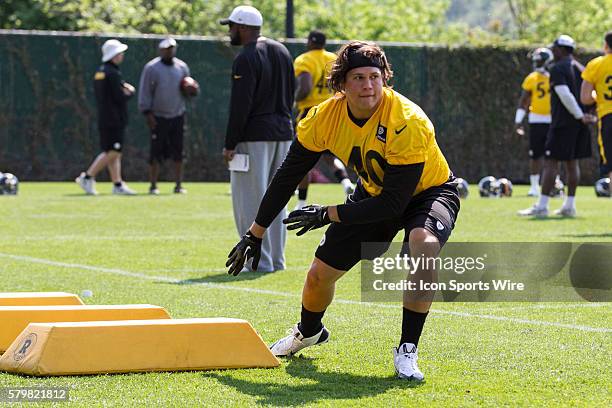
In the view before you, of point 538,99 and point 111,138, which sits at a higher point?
point 538,99

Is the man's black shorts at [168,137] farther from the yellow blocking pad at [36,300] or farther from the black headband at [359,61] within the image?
the black headband at [359,61]

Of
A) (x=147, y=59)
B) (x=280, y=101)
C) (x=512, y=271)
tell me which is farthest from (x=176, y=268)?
(x=147, y=59)

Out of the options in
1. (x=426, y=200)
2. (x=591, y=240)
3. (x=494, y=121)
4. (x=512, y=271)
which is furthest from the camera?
(x=494, y=121)

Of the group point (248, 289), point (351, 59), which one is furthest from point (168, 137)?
point (351, 59)

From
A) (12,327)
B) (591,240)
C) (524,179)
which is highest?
(12,327)

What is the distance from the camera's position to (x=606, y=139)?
15250 mm

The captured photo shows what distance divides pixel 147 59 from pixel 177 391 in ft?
68.5

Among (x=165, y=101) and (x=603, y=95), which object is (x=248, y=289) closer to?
(x=603, y=95)

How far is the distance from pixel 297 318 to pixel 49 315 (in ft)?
6.51

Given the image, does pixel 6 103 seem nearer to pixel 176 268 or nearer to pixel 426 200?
pixel 176 268

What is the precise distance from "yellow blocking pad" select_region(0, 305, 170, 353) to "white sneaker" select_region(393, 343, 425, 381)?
154 cm

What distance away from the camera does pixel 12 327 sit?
23.1ft

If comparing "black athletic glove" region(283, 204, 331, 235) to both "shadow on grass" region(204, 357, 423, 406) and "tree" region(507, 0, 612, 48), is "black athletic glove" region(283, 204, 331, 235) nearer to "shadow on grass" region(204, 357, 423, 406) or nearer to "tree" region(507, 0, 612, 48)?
"shadow on grass" region(204, 357, 423, 406)

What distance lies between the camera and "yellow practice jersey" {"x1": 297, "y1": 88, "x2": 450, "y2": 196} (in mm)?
6473
